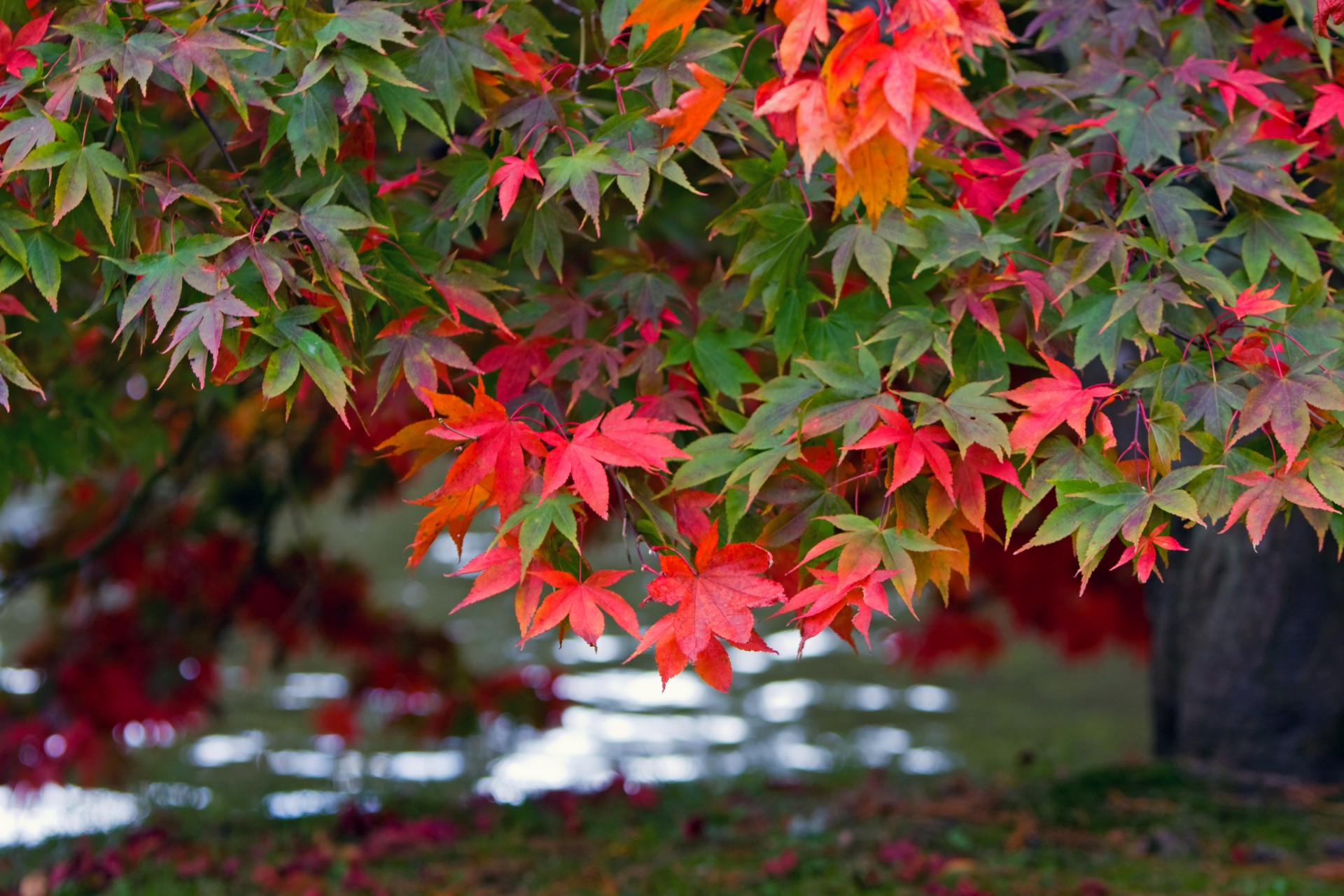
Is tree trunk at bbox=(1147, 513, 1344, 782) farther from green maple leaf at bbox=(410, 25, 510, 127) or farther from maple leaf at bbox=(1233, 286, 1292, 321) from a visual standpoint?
green maple leaf at bbox=(410, 25, 510, 127)

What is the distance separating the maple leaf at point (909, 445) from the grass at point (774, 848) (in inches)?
74.6

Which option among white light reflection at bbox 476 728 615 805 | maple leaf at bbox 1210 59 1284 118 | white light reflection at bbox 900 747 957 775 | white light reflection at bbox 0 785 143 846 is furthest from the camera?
white light reflection at bbox 476 728 615 805

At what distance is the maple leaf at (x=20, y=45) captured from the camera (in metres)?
1.85

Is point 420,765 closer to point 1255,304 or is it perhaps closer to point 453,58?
point 453,58

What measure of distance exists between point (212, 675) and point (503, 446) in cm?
Result: 374

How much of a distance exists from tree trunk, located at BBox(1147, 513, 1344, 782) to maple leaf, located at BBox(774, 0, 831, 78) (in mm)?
2937

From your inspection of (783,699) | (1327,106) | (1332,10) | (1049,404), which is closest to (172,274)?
(1049,404)

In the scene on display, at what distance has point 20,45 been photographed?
6.12 feet

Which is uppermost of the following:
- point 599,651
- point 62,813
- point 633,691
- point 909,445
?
point 909,445

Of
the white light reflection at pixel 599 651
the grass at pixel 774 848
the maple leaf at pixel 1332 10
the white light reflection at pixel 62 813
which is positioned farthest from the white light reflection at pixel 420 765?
the maple leaf at pixel 1332 10

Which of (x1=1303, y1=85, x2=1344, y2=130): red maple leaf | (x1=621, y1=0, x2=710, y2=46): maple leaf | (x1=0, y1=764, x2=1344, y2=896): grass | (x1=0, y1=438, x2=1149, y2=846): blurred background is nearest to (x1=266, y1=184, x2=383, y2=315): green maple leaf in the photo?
(x1=621, y1=0, x2=710, y2=46): maple leaf

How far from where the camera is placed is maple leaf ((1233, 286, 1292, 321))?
178 cm

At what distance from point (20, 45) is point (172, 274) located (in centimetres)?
47

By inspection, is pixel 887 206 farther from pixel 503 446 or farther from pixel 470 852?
pixel 470 852
